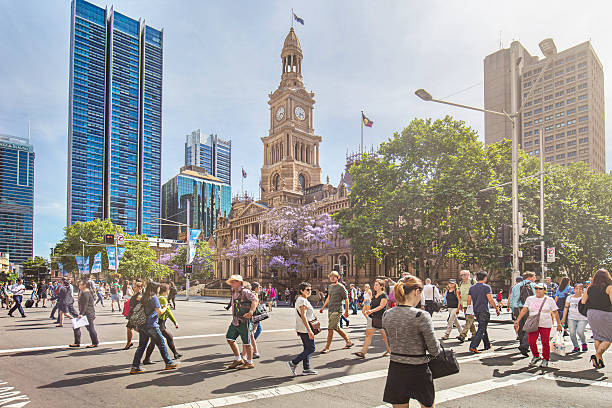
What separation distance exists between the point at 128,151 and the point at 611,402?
157 meters

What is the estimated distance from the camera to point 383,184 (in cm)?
3306

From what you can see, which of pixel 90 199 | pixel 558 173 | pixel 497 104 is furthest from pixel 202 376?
pixel 90 199

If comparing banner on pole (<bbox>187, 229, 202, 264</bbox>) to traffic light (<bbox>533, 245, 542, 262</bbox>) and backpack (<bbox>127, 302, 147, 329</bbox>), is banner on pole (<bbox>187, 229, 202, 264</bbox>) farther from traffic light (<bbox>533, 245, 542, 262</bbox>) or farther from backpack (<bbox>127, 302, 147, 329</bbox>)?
backpack (<bbox>127, 302, 147, 329</bbox>)

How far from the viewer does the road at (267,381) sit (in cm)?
684

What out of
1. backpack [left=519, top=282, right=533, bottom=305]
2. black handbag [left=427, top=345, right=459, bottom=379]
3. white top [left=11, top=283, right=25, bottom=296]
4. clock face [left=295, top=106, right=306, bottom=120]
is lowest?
white top [left=11, top=283, right=25, bottom=296]

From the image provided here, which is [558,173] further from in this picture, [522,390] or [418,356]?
[418,356]

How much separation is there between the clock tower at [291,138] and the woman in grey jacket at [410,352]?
228 ft

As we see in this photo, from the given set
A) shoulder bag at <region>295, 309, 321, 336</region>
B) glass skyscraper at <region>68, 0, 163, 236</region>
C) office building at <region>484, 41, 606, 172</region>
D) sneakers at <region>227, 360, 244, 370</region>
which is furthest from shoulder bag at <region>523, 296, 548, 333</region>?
glass skyscraper at <region>68, 0, 163, 236</region>

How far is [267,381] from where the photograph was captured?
8086mm

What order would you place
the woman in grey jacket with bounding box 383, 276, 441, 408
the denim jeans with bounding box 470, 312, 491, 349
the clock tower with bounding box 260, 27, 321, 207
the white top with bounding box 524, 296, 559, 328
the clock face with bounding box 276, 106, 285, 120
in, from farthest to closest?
the clock face with bounding box 276, 106, 285, 120, the clock tower with bounding box 260, 27, 321, 207, the denim jeans with bounding box 470, 312, 491, 349, the white top with bounding box 524, 296, 559, 328, the woman in grey jacket with bounding box 383, 276, 441, 408

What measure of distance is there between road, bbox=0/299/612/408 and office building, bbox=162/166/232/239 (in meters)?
149

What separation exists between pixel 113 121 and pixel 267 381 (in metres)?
153

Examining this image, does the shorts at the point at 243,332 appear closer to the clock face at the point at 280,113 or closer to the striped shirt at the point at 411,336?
the striped shirt at the point at 411,336

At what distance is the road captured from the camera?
684 cm
